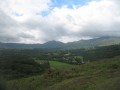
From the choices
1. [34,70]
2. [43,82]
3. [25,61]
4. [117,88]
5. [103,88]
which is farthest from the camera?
[25,61]

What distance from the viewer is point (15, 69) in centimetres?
13525

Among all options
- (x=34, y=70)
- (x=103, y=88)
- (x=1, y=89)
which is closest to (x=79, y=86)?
(x=103, y=88)

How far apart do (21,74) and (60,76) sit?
42.3 m

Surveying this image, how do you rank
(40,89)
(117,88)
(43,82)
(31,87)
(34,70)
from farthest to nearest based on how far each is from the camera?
1. (34,70)
2. (43,82)
3. (31,87)
4. (40,89)
5. (117,88)

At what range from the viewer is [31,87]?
7312 cm

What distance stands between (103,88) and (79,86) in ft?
31.6

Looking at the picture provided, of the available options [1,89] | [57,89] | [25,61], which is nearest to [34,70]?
[25,61]

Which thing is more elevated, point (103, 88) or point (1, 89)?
point (1, 89)

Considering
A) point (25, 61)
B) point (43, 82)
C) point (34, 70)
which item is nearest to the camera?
point (43, 82)

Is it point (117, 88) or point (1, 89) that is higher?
point (1, 89)

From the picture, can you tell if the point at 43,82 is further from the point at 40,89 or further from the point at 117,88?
the point at 117,88

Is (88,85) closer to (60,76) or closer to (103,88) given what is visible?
(103,88)

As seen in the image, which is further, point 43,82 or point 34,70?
point 34,70

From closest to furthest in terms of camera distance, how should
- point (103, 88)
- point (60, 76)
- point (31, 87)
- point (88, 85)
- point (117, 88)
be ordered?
point (117, 88) → point (103, 88) → point (88, 85) → point (31, 87) → point (60, 76)
